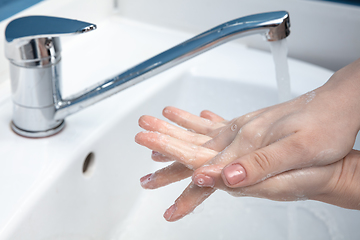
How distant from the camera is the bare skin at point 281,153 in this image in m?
0.39

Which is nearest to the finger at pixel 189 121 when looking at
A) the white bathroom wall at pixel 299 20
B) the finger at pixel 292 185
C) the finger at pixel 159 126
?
the finger at pixel 159 126

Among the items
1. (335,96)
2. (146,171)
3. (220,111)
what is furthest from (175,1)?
(335,96)

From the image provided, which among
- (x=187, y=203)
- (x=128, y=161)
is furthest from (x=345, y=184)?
(x=128, y=161)

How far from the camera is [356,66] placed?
0.48 m

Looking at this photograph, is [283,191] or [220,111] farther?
[220,111]

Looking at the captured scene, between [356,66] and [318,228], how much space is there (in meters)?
0.33

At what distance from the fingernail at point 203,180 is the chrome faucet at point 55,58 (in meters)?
0.16

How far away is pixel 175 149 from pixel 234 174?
A: 90 mm

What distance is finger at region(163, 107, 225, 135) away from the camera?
535 mm

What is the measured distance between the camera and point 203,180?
1.28 feet

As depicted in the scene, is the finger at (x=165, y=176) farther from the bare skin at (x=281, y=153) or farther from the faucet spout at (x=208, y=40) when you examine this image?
the faucet spout at (x=208, y=40)

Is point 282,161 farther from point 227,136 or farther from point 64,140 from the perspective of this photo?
point 64,140

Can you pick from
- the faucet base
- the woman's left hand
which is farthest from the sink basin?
the woman's left hand

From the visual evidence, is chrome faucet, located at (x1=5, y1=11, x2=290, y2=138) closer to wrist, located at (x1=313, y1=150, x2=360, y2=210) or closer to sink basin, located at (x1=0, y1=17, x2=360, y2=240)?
sink basin, located at (x1=0, y1=17, x2=360, y2=240)
